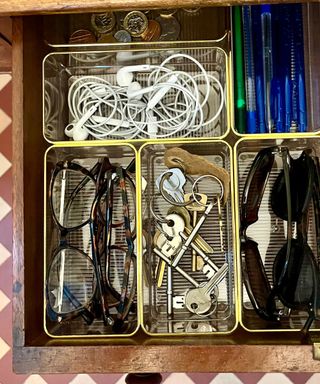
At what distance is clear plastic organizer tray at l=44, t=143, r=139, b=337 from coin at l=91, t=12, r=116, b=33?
0.20m

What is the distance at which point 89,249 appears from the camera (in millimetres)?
938

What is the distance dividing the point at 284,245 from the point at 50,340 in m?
0.36

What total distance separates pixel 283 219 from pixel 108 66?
1.18 ft

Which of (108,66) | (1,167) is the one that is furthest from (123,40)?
(1,167)

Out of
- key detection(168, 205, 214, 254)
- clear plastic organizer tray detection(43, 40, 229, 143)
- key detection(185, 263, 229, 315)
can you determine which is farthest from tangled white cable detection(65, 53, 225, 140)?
key detection(185, 263, 229, 315)

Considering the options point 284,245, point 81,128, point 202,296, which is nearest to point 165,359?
point 202,296

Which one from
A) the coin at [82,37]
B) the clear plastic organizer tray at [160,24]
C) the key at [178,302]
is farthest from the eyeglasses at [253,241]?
the coin at [82,37]

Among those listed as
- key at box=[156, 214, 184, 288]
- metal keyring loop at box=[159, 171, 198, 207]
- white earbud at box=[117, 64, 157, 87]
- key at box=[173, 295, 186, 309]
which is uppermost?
white earbud at box=[117, 64, 157, 87]

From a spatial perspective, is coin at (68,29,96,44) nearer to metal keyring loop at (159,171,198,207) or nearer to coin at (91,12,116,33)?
coin at (91,12,116,33)

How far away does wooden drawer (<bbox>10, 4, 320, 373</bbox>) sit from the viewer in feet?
2.47

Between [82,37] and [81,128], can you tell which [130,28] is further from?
[81,128]

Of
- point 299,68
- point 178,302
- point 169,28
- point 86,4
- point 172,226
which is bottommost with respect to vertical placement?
point 178,302

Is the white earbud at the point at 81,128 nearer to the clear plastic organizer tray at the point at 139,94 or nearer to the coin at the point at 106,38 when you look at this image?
the clear plastic organizer tray at the point at 139,94

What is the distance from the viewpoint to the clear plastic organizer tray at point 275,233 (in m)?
0.85
